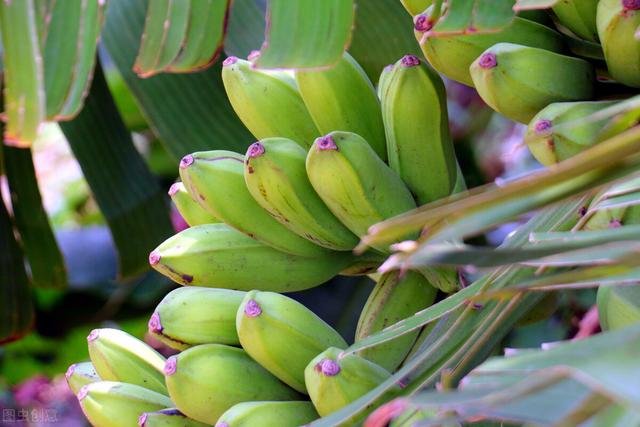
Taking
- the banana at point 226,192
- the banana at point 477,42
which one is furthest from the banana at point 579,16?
the banana at point 226,192

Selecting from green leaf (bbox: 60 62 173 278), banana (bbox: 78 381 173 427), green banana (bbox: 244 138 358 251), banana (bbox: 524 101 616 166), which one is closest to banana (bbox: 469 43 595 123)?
banana (bbox: 524 101 616 166)

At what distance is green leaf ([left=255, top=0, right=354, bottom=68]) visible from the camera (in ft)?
1.62

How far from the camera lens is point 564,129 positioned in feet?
1.77

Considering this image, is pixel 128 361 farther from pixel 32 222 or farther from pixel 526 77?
pixel 32 222

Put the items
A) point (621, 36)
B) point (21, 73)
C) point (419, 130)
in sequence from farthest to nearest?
point (419, 130), point (621, 36), point (21, 73)

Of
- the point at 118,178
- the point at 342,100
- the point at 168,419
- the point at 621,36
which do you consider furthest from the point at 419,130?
the point at 118,178

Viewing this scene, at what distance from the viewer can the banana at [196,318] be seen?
63 cm

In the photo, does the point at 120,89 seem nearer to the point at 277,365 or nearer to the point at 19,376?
the point at 19,376

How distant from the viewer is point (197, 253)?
25.9 inches

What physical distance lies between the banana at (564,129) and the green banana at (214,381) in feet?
0.86

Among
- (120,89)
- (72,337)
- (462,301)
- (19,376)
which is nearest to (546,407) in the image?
(462,301)

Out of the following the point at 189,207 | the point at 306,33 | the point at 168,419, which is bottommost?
the point at 168,419

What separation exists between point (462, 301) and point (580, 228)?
0.38 feet

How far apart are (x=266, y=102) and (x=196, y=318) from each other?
185mm
